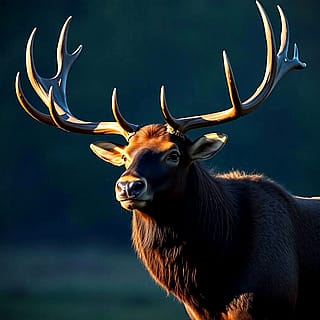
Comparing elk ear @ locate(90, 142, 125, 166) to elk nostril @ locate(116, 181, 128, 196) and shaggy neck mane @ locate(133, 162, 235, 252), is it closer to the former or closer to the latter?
shaggy neck mane @ locate(133, 162, 235, 252)

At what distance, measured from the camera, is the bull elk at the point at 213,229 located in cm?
793

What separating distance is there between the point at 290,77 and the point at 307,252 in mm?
13507

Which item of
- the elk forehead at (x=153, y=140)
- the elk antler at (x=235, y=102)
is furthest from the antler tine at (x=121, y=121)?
the elk antler at (x=235, y=102)

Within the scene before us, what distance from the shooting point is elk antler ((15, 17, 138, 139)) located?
27.2ft

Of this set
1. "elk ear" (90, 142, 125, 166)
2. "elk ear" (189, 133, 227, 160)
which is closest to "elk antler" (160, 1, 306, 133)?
"elk ear" (189, 133, 227, 160)

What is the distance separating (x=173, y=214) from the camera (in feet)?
26.4

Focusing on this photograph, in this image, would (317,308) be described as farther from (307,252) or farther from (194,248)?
(194,248)

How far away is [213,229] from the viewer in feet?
26.9

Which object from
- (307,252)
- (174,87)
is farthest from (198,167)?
(174,87)

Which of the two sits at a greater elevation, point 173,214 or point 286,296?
point 173,214

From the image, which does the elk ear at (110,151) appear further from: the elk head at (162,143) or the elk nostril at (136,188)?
the elk nostril at (136,188)

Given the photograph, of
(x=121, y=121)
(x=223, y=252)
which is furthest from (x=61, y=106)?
(x=223, y=252)

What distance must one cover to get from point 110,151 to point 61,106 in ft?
2.69

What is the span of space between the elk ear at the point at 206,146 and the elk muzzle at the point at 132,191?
0.55m
